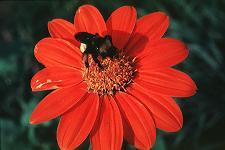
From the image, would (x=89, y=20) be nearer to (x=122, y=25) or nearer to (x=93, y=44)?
(x=122, y=25)

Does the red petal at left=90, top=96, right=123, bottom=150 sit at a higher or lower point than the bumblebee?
lower

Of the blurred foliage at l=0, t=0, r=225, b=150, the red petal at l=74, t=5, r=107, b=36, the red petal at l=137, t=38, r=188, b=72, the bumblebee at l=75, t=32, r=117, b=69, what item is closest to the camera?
the bumblebee at l=75, t=32, r=117, b=69

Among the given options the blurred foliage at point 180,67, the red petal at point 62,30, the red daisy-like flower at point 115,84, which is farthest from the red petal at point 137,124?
the blurred foliage at point 180,67

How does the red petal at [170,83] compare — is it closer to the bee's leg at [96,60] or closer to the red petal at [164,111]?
the red petal at [164,111]

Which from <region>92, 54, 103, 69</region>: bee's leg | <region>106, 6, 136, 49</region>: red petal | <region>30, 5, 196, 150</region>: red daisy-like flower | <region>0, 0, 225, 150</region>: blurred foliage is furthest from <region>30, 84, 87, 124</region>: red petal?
<region>0, 0, 225, 150</region>: blurred foliage

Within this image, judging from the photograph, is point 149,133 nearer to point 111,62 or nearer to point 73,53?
point 111,62

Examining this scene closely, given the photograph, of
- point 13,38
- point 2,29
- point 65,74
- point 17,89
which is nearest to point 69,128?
point 65,74

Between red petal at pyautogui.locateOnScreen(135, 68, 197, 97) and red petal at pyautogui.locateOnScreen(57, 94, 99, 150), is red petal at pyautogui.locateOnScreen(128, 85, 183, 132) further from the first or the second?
red petal at pyautogui.locateOnScreen(57, 94, 99, 150)

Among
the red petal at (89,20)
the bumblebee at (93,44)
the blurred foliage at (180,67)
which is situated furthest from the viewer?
the blurred foliage at (180,67)
